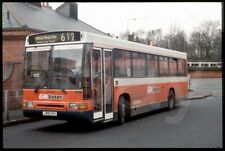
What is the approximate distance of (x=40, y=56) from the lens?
13102 millimetres

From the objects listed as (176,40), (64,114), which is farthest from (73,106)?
(176,40)

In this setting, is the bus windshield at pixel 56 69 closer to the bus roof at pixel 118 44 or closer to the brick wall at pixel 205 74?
the bus roof at pixel 118 44

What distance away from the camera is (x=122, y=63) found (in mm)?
14812

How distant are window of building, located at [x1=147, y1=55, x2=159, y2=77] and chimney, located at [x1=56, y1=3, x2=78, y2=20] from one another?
2209cm

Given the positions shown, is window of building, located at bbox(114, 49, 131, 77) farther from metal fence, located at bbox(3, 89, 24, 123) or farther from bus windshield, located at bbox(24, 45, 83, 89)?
metal fence, located at bbox(3, 89, 24, 123)

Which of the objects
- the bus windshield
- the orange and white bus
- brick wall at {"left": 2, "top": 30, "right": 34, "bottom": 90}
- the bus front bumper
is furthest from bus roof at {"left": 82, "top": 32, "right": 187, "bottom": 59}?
brick wall at {"left": 2, "top": 30, "right": 34, "bottom": 90}

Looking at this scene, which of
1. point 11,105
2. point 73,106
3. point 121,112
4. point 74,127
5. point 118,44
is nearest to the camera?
point 73,106

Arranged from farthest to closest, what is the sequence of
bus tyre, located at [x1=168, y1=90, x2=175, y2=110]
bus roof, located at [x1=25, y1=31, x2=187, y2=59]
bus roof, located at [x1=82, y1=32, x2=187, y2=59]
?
1. bus tyre, located at [x1=168, y1=90, x2=175, y2=110]
2. bus roof, located at [x1=82, y1=32, x2=187, y2=59]
3. bus roof, located at [x1=25, y1=31, x2=187, y2=59]

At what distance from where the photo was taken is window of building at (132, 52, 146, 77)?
626 inches

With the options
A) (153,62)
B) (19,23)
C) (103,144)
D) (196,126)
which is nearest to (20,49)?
(19,23)

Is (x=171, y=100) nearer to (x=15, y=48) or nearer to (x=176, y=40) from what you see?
(x=15, y=48)

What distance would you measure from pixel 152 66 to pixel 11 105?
5949 millimetres

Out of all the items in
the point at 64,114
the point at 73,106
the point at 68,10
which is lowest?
the point at 64,114

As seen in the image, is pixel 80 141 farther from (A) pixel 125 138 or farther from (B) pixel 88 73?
(B) pixel 88 73
